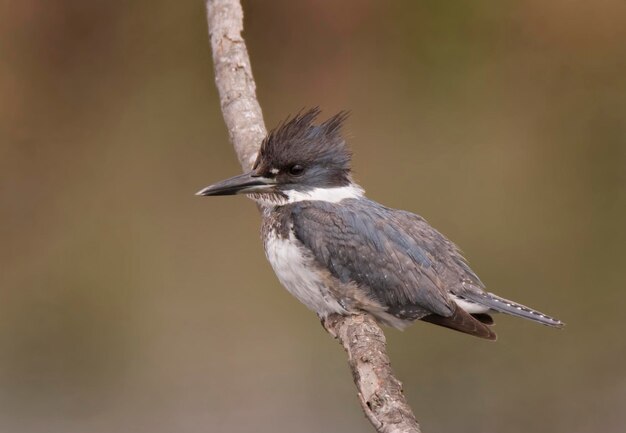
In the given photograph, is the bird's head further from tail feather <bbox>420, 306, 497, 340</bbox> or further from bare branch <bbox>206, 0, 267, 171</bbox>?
tail feather <bbox>420, 306, 497, 340</bbox>

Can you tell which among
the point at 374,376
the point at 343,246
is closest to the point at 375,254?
the point at 343,246

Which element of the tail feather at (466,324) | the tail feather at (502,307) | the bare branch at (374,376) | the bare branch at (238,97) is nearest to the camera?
the bare branch at (374,376)

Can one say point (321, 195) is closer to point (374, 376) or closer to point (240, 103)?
point (240, 103)

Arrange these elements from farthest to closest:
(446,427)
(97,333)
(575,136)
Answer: (575,136) → (97,333) → (446,427)

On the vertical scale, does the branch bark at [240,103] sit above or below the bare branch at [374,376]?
above

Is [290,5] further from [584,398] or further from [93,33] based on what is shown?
[584,398]

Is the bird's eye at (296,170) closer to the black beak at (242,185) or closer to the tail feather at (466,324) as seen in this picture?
the black beak at (242,185)

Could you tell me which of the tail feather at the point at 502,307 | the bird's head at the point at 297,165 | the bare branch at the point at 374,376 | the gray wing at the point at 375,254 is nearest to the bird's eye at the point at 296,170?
the bird's head at the point at 297,165

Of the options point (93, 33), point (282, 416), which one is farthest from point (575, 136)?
point (93, 33)
